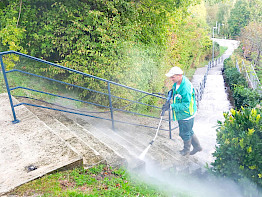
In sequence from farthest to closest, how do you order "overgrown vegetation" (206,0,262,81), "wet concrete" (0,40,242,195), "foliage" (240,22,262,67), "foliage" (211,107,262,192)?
"overgrown vegetation" (206,0,262,81) < "foliage" (240,22,262,67) < "foliage" (211,107,262,192) < "wet concrete" (0,40,242,195)

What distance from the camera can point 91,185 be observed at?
3.21 metres

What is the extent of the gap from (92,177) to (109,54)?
4.81 meters

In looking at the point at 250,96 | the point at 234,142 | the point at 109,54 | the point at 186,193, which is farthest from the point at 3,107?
the point at 250,96

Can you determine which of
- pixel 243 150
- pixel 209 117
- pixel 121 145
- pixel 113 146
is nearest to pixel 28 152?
pixel 113 146

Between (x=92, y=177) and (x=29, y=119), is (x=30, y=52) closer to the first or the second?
(x=29, y=119)

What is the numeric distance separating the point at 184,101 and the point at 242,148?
1.39 metres

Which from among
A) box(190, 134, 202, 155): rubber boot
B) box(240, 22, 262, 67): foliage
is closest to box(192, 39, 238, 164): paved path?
Result: box(190, 134, 202, 155): rubber boot

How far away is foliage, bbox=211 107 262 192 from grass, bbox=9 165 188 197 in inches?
39.8

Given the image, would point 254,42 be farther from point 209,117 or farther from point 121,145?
point 121,145

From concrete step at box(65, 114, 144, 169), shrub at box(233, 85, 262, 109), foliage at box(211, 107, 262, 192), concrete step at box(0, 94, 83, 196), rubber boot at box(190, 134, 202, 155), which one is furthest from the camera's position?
shrub at box(233, 85, 262, 109)

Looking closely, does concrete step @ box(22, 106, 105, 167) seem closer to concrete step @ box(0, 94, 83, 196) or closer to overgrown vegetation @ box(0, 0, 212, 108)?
concrete step @ box(0, 94, 83, 196)

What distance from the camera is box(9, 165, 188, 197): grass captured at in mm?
2932

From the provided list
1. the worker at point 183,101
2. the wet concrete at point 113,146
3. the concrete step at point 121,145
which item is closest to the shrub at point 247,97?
the wet concrete at point 113,146

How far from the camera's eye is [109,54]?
24.7 feet
